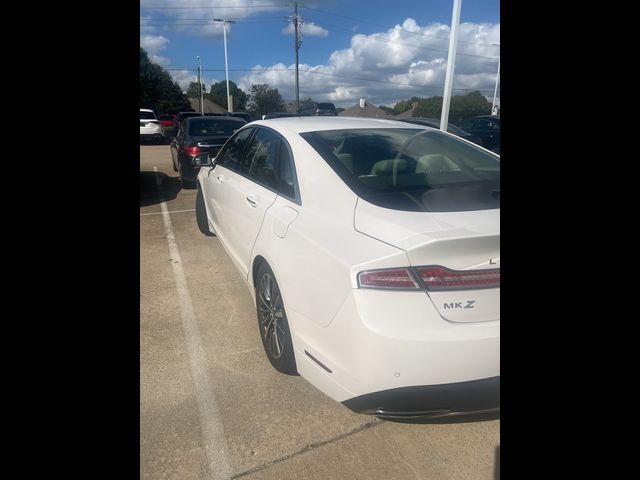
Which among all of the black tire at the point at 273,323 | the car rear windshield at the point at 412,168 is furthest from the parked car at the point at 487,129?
the black tire at the point at 273,323

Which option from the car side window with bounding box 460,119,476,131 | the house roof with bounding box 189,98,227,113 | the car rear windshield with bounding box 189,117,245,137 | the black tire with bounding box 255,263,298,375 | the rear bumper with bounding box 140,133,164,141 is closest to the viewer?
the black tire with bounding box 255,263,298,375

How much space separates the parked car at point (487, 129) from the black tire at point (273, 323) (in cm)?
1075

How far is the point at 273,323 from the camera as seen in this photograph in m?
2.59

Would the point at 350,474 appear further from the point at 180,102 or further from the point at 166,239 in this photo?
the point at 180,102

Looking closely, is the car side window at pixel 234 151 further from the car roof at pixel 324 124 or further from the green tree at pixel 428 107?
the green tree at pixel 428 107

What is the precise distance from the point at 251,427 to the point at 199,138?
7019mm

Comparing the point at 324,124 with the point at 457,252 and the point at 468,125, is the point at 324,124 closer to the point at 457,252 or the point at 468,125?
the point at 457,252

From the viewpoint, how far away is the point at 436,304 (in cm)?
166

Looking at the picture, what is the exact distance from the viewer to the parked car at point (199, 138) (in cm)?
803

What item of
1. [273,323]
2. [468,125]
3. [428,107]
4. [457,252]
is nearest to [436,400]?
[457,252]

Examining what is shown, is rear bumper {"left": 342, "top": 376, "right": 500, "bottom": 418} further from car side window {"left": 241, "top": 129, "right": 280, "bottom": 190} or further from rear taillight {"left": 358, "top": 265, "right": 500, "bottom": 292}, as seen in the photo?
car side window {"left": 241, "top": 129, "right": 280, "bottom": 190}

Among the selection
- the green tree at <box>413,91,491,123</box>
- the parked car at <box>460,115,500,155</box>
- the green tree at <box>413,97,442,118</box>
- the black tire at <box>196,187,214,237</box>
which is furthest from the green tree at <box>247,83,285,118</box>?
the black tire at <box>196,187,214,237</box>

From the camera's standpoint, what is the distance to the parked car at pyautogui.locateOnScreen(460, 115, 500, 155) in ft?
39.9

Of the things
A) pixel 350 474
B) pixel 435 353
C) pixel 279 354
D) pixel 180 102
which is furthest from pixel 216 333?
pixel 180 102
